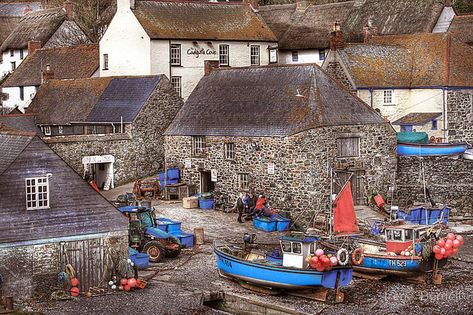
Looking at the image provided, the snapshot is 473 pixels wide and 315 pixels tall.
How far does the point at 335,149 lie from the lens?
144 feet

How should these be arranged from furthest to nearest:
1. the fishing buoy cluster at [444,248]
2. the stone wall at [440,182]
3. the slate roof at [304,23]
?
the slate roof at [304,23]
the stone wall at [440,182]
the fishing buoy cluster at [444,248]

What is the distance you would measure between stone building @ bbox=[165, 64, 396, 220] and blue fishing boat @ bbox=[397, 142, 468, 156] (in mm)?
1145

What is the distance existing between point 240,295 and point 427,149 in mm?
18998

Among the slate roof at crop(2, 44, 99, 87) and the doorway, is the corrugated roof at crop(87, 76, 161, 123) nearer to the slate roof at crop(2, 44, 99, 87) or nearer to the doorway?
the doorway

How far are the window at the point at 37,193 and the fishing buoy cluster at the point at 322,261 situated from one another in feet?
28.0

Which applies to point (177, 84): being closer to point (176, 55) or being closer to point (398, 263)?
point (176, 55)

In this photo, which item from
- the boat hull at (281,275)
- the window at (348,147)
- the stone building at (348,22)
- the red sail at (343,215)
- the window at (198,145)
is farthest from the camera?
the stone building at (348,22)

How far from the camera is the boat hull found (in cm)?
3102

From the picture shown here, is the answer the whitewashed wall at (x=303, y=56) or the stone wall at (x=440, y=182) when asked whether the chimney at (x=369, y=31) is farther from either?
the stone wall at (x=440, y=182)

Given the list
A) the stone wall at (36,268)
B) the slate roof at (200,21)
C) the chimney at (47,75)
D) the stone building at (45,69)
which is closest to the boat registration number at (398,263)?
the stone wall at (36,268)

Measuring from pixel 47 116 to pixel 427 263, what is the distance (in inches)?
1150

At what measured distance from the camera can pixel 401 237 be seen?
34.5m

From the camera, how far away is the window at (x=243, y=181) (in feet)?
149

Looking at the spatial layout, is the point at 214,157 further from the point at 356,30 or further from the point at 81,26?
the point at 81,26
